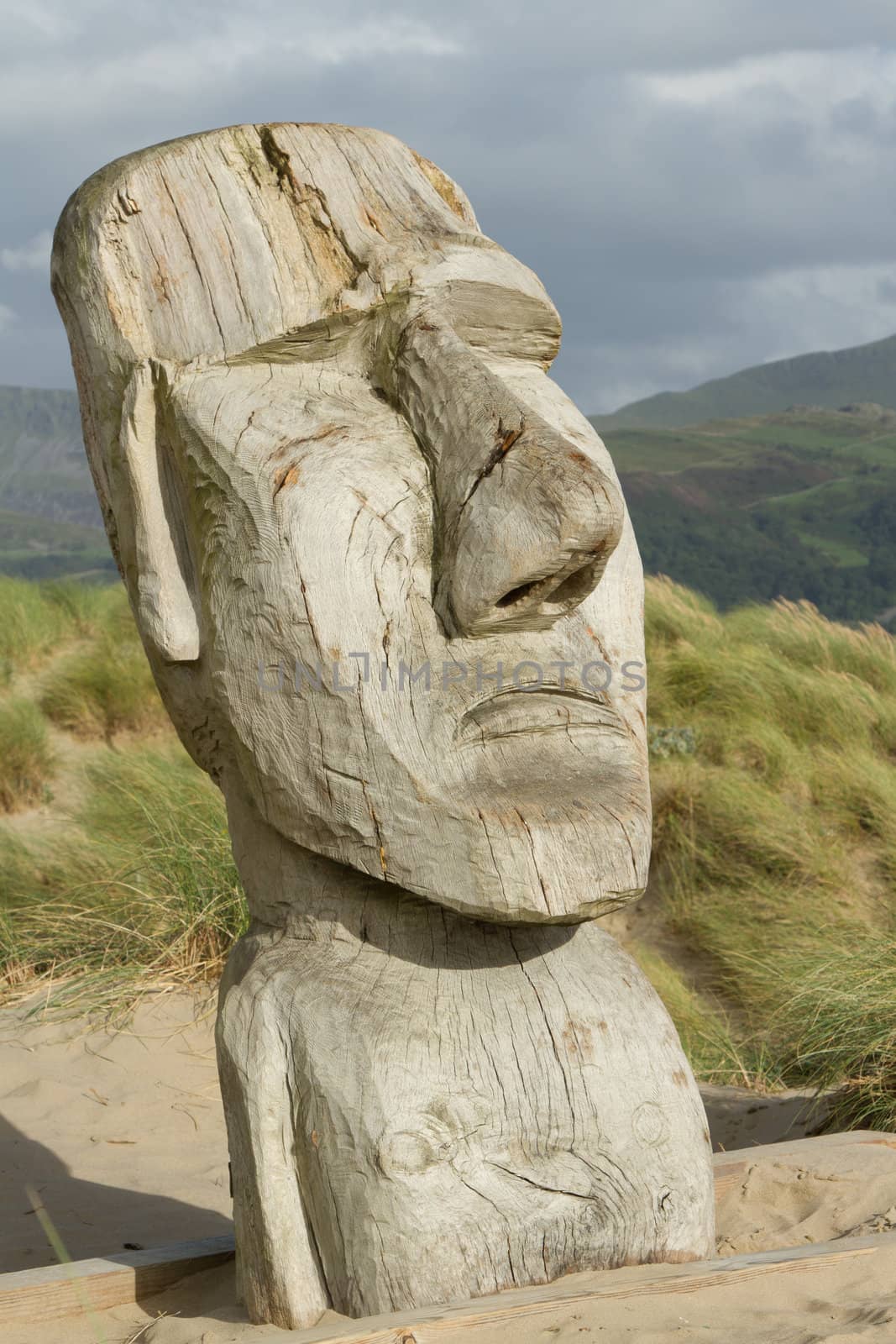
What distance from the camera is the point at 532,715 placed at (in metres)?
1.89

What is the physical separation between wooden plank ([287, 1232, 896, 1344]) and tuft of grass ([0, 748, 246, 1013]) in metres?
2.91

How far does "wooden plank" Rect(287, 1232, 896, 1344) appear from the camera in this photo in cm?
167

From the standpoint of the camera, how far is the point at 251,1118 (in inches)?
75.4

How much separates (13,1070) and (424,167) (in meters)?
3.18

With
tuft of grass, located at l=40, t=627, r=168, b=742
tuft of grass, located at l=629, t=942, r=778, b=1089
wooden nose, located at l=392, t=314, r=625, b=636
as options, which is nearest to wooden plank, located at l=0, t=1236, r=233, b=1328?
wooden nose, located at l=392, t=314, r=625, b=636

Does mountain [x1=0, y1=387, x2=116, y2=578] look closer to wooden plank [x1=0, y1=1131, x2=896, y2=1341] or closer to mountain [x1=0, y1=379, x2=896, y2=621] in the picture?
mountain [x1=0, y1=379, x2=896, y2=621]

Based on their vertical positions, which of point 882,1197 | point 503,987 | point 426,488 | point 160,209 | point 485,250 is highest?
point 160,209

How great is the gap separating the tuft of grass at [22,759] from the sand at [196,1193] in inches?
106

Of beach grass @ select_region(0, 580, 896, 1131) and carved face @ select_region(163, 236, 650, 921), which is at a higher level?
carved face @ select_region(163, 236, 650, 921)

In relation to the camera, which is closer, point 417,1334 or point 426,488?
point 417,1334

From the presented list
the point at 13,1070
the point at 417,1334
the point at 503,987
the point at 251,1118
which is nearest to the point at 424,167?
the point at 503,987

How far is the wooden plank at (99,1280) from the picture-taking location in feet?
6.95

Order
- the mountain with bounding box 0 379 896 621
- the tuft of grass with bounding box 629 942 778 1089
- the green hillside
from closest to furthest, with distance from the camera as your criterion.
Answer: the tuft of grass with bounding box 629 942 778 1089 < the mountain with bounding box 0 379 896 621 < the green hillside

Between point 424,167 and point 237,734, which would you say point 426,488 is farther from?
point 424,167
